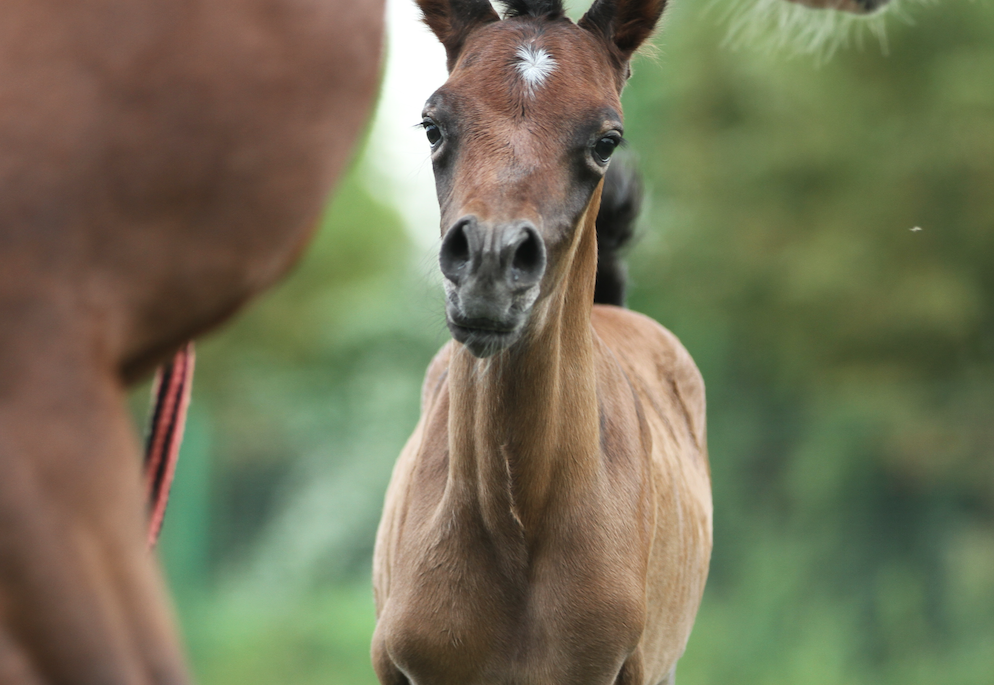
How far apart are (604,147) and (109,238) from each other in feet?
6.32

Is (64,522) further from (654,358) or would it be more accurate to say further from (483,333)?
(654,358)

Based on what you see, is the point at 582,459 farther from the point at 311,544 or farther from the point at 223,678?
the point at 311,544

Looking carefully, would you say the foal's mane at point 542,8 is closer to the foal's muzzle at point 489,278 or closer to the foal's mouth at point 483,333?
the foal's muzzle at point 489,278

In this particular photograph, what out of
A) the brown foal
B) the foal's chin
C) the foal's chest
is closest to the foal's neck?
the brown foal

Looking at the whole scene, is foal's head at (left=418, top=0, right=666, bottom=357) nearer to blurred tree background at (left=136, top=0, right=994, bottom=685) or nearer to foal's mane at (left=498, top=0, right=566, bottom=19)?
foal's mane at (left=498, top=0, right=566, bottom=19)

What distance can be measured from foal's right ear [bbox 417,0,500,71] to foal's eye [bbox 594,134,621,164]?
597 mm

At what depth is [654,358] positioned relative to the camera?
4.76 meters

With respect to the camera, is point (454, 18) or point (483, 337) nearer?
point (483, 337)

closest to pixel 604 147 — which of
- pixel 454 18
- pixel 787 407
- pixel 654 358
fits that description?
pixel 454 18

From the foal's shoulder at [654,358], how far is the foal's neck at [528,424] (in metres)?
1.31

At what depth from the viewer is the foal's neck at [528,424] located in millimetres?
2699

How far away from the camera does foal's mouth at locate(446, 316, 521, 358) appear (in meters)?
2.21

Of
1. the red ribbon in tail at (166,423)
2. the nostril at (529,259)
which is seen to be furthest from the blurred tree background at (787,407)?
the red ribbon in tail at (166,423)

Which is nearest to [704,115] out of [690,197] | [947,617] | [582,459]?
[690,197]
